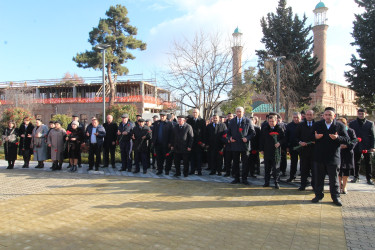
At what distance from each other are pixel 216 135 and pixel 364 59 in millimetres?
24399

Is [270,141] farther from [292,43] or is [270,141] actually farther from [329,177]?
[292,43]

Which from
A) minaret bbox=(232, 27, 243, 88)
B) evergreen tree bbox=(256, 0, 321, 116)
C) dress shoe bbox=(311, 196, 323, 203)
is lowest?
dress shoe bbox=(311, 196, 323, 203)

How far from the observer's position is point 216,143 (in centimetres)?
942

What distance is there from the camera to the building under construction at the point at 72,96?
40938mm

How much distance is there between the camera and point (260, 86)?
23.1m

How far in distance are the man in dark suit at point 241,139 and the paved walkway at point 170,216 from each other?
0.57m

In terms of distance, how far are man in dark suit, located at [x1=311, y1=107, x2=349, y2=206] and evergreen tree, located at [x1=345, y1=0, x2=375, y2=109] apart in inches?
978

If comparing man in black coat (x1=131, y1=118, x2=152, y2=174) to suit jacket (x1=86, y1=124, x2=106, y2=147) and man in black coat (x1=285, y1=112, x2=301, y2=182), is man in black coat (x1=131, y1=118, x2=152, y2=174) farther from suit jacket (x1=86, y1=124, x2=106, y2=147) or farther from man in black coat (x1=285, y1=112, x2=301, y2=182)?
man in black coat (x1=285, y1=112, x2=301, y2=182)

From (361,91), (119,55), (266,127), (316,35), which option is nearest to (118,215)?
(266,127)

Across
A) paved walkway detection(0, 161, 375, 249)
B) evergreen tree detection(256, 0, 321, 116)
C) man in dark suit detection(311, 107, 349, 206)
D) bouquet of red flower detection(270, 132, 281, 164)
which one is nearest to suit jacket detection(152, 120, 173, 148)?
paved walkway detection(0, 161, 375, 249)

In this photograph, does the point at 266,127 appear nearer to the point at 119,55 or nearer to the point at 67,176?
the point at 67,176

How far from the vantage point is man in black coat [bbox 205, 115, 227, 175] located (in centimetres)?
938

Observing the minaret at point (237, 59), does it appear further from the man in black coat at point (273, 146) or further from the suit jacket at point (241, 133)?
the man in black coat at point (273, 146)

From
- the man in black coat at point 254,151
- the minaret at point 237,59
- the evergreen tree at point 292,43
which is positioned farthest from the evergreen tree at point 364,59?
the man in black coat at point 254,151
